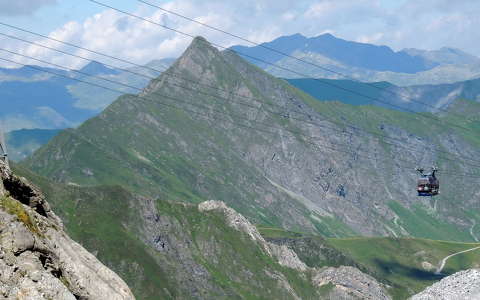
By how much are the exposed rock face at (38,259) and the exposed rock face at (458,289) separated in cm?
7951

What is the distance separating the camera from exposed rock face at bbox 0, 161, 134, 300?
30.5 metres

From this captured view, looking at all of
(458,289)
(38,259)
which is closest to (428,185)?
(458,289)

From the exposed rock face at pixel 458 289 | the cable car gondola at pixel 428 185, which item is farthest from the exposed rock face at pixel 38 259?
the cable car gondola at pixel 428 185

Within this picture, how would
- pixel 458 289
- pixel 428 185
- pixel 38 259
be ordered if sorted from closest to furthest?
pixel 38 259, pixel 458 289, pixel 428 185

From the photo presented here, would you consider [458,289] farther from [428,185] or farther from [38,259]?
[38,259]

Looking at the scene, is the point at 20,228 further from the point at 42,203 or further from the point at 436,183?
the point at 436,183

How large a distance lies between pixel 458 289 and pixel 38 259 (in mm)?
94513

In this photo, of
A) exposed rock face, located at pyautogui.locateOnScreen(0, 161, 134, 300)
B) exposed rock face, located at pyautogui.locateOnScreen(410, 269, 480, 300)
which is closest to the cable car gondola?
exposed rock face, located at pyautogui.locateOnScreen(410, 269, 480, 300)

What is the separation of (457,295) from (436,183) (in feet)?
80.5

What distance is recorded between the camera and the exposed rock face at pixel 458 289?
109 meters

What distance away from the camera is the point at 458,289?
372ft

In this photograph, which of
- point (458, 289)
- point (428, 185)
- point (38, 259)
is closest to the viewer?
point (38, 259)

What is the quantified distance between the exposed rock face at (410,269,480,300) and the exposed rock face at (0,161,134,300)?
79.5 m

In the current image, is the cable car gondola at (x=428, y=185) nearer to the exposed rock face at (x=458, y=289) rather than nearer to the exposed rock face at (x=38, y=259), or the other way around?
the exposed rock face at (x=458, y=289)
